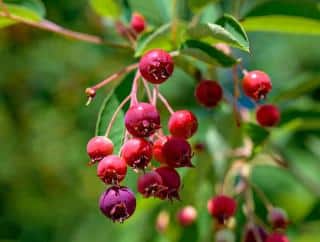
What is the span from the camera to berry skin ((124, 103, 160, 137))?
62.4 inches

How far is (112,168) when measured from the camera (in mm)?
1577

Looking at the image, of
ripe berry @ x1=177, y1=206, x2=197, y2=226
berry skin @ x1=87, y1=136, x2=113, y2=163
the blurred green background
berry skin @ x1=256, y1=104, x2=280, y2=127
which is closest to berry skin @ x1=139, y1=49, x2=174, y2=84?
berry skin @ x1=87, y1=136, x2=113, y2=163

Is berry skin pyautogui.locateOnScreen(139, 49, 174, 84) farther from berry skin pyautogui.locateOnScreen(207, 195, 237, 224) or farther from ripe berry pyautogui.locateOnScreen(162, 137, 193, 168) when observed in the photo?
berry skin pyautogui.locateOnScreen(207, 195, 237, 224)

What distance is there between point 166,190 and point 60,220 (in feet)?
8.11

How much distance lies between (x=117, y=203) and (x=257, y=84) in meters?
0.47

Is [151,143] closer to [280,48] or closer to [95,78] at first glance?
[95,78]

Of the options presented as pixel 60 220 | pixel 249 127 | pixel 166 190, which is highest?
pixel 60 220

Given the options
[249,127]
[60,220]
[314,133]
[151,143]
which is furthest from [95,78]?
[151,143]

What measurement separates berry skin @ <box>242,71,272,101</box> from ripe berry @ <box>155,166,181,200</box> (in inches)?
11.8

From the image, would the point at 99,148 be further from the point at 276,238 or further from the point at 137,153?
the point at 276,238

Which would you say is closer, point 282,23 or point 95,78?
point 282,23

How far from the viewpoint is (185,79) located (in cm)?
404

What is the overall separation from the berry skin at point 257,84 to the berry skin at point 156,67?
0.80 feet

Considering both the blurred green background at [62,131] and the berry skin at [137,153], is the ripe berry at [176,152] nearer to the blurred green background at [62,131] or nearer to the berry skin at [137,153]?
the berry skin at [137,153]
